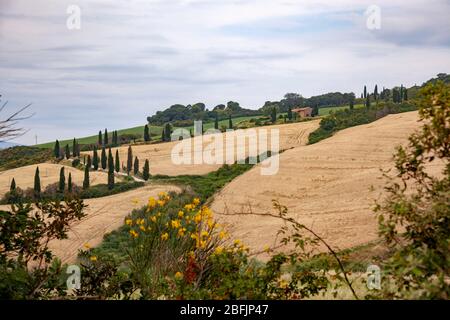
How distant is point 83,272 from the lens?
316 inches

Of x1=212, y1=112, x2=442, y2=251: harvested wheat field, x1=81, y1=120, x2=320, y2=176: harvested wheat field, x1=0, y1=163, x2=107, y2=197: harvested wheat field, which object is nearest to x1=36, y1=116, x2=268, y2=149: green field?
x1=81, y1=120, x2=320, y2=176: harvested wheat field

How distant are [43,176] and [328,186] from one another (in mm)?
38160

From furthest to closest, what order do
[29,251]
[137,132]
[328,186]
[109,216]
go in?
[137,132] → [328,186] → [109,216] → [29,251]

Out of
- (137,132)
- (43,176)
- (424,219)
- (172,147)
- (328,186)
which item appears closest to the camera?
(424,219)

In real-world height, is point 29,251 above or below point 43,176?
above

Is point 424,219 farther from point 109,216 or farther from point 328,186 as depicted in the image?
point 328,186

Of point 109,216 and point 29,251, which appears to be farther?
point 109,216

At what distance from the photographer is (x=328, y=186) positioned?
7075cm

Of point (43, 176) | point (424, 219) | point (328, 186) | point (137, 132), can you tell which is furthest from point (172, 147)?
point (424, 219)

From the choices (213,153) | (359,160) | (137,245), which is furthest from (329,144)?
(137,245)
